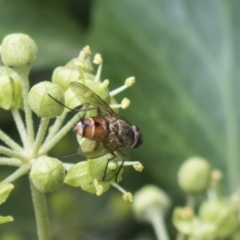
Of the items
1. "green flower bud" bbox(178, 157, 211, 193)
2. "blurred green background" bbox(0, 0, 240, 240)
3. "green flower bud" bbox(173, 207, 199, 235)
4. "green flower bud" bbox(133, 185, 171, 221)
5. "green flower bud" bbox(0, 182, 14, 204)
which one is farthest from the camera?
"blurred green background" bbox(0, 0, 240, 240)

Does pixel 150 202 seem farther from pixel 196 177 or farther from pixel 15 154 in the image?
pixel 15 154

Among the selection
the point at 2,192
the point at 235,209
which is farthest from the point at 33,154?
the point at 235,209

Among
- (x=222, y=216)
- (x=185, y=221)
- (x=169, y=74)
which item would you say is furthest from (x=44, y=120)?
(x=169, y=74)

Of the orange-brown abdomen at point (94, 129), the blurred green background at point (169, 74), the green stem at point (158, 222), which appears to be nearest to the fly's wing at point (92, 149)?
the orange-brown abdomen at point (94, 129)

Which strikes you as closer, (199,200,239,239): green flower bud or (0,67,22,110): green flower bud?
(0,67,22,110): green flower bud

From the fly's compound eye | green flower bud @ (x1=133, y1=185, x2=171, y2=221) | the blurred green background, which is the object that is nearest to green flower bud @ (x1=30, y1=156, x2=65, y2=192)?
the fly's compound eye

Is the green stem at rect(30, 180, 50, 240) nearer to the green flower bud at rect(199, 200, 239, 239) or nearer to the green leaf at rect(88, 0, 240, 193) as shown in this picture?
the green flower bud at rect(199, 200, 239, 239)

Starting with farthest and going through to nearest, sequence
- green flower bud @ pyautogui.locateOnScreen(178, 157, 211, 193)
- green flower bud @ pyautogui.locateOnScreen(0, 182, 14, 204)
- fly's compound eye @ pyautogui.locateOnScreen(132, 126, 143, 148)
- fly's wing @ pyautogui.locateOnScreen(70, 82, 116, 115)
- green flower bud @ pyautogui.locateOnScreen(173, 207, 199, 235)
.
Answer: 1. green flower bud @ pyautogui.locateOnScreen(178, 157, 211, 193)
2. green flower bud @ pyautogui.locateOnScreen(173, 207, 199, 235)
3. fly's compound eye @ pyautogui.locateOnScreen(132, 126, 143, 148)
4. fly's wing @ pyautogui.locateOnScreen(70, 82, 116, 115)
5. green flower bud @ pyautogui.locateOnScreen(0, 182, 14, 204)

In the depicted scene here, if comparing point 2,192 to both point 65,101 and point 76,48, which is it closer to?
point 65,101

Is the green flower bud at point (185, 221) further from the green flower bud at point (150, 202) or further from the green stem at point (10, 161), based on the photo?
the green stem at point (10, 161)
